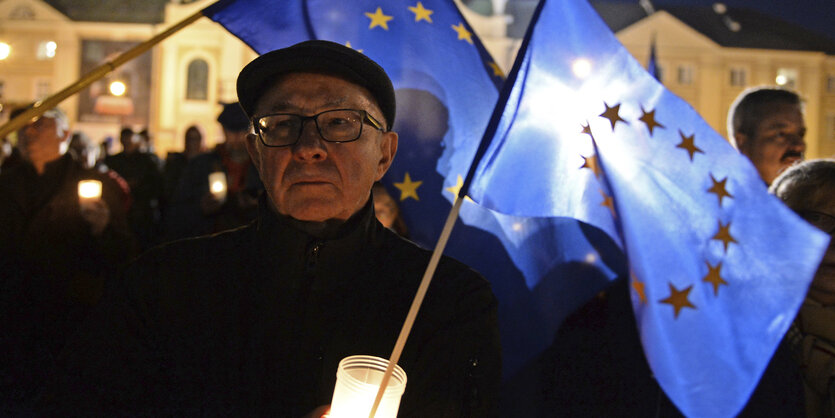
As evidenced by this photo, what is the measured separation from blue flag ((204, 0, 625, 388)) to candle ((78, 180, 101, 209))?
1.44m

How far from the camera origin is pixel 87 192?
3654 mm

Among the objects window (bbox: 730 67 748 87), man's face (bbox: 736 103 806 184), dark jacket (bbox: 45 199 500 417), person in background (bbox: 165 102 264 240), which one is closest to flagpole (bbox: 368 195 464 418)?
dark jacket (bbox: 45 199 500 417)

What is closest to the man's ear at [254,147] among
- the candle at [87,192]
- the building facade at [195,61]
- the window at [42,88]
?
the candle at [87,192]

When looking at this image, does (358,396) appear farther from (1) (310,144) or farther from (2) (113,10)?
(2) (113,10)

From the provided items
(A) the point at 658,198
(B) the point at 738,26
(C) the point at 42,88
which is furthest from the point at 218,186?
(B) the point at 738,26

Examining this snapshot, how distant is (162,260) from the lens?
5.88 feet

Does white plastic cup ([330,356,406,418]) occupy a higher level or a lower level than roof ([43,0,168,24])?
lower

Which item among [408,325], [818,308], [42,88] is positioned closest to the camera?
[408,325]

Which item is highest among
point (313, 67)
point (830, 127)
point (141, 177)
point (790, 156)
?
point (313, 67)

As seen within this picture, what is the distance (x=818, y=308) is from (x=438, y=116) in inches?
64.9

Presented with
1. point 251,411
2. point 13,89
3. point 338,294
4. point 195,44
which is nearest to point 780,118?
point 338,294

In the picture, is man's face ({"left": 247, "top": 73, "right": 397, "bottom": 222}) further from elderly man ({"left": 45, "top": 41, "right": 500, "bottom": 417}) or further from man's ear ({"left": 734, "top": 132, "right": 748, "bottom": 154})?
man's ear ({"left": 734, "top": 132, "right": 748, "bottom": 154})

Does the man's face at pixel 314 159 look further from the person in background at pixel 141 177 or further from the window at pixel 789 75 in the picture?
the window at pixel 789 75

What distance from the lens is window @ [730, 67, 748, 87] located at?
37656mm
